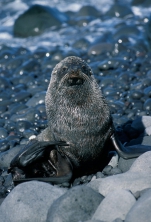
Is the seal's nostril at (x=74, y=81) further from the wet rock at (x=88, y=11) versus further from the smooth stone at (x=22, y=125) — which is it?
the wet rock at (x=88, y=11)

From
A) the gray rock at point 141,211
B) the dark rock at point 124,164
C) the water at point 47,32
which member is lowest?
the water at point 47,32

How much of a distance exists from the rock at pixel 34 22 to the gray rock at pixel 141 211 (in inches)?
531

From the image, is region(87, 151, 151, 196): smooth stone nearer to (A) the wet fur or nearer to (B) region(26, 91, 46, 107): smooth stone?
(A) the wet fur

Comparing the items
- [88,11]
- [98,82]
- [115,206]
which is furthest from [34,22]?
[115,206]

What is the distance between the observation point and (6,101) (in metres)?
12.4

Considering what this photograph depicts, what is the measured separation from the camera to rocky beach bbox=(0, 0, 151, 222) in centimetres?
614

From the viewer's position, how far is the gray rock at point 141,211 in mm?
5367

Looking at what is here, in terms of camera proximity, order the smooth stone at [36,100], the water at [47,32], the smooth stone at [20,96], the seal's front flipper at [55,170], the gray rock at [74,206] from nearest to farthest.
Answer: the gray rock at [74,206] → the seal's front flipper at [55,170] → the smooth stone at [36,100] → the smooth stone at [20,96] → the water at [47,32]

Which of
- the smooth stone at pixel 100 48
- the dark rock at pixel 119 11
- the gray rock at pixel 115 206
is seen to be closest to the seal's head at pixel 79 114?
the gray rock at pixel 115 206

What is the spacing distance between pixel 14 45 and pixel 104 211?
1224 cm

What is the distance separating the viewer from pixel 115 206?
589cm

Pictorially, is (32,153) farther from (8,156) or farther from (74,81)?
(74,81)

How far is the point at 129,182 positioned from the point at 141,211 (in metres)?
1.10

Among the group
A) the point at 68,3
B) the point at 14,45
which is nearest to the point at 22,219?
the point at 14,45
